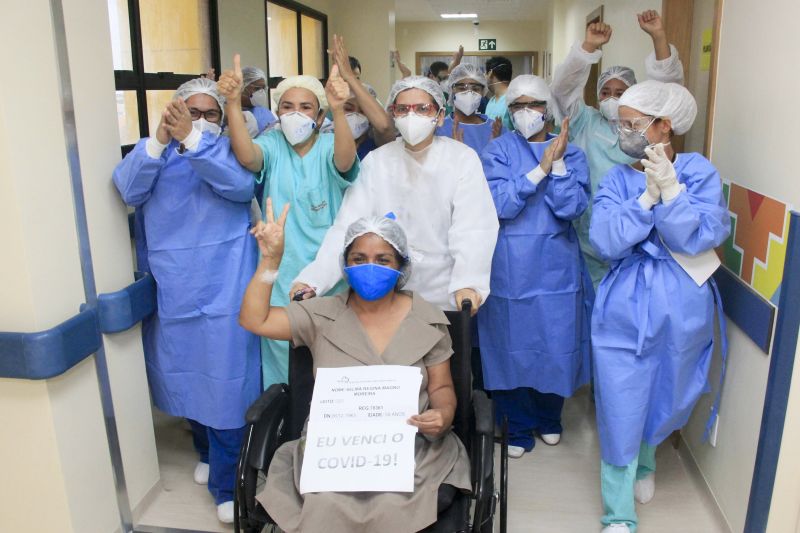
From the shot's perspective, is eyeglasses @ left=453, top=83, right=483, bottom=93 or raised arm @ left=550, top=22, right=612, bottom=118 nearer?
raised arm @ left=550, top=22, right=612, bottom=118

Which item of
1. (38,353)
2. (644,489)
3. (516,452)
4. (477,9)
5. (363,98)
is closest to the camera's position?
(38,353)

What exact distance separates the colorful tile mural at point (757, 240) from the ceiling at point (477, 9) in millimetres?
7898

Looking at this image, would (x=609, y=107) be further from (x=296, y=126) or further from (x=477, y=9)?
(x=477, y=9)

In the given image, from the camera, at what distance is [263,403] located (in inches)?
72.2

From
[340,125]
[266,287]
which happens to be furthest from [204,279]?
[340,125]

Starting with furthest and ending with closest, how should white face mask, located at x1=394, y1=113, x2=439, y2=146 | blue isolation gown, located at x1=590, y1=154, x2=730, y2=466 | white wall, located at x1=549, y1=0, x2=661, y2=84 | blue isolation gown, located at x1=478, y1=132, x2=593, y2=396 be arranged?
white wall, located at x1=549, y1=0, x2=661, y2=84 → blue isolation gown, located at x1=478, y1=132, x2=593, y2=396 → white face mask, located at x1=394, y1=113, x2=439, y2=146 → blue isolation gown, located at x1=590, y1=154, x2=730, y2=466

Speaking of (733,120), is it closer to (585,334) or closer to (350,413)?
(585,334)

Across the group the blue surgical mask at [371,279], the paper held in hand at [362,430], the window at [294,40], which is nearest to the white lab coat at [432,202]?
the blue surgical mask at [371,279]

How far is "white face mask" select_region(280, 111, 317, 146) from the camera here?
7.56 feet

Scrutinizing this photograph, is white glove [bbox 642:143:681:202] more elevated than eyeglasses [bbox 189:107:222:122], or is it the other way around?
eyeglasses [bbox 189:107:222:122]

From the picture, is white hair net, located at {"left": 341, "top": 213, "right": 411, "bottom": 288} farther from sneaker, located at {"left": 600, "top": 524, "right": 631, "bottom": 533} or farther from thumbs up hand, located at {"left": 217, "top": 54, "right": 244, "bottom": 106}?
sneaker, located at {"left": 600, "top": 524, "right": 631, "bottom": 533}

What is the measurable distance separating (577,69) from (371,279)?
166 cm

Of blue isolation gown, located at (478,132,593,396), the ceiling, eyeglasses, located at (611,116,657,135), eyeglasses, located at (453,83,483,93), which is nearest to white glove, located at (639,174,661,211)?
eyeglasses, located at (611,116,657,135)

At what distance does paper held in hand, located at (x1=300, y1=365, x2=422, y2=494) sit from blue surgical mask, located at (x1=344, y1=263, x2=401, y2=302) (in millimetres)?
196
